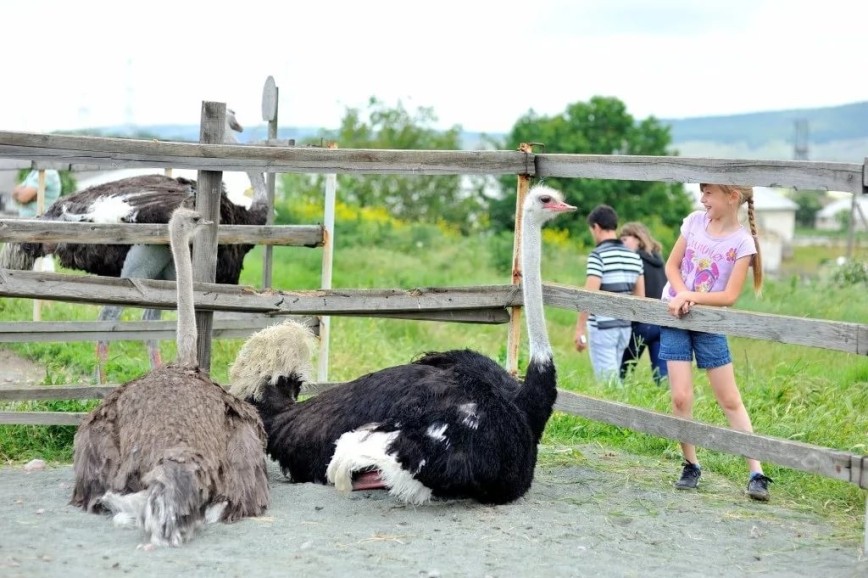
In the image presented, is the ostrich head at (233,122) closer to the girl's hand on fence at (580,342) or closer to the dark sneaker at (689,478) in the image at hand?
the girl's hand on fence at (580,342)

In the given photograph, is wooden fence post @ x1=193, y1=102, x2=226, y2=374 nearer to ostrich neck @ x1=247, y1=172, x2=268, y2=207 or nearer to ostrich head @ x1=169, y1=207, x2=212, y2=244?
ostrich head @ x1=169, y1=207, x2=212, y2=244

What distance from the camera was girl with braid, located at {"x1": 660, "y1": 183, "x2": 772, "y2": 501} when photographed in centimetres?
539

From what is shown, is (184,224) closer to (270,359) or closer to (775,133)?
(270,359)

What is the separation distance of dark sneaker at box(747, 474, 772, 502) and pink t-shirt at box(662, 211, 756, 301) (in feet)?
2.73

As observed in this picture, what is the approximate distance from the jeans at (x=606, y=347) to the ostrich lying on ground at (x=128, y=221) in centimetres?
251

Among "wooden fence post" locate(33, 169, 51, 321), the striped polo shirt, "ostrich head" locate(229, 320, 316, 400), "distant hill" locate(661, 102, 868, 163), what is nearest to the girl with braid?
"ostrich head" locate(229, 320, 316, 400)

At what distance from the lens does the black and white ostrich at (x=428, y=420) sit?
4887 mm

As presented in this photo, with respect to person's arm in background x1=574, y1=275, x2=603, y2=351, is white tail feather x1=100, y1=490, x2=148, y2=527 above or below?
below

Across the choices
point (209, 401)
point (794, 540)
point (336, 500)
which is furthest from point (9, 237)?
point (794, 540)

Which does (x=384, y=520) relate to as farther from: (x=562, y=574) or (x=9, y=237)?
(x=9, y=237)

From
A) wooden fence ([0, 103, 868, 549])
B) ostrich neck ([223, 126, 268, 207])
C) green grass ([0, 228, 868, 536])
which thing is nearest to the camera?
wooden fence ([0, 103, 868, 549])

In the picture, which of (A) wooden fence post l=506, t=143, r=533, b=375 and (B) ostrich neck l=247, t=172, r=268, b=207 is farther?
(B) ostrich neck l=247, t=172, r=268, b=207

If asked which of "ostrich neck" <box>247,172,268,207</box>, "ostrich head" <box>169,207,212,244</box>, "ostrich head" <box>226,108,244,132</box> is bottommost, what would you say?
"ostrich head" <box>169,207,212,244</box>

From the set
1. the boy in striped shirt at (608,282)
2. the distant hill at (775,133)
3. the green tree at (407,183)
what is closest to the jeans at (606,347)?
the boy in striped shirt at (608,282)
